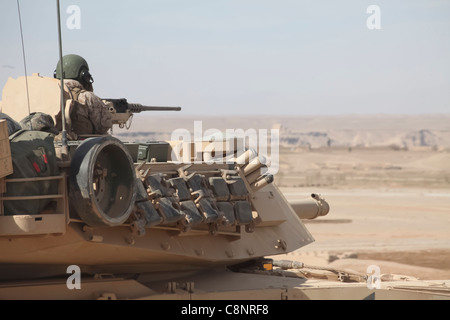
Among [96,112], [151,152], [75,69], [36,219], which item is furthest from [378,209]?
[36,219]

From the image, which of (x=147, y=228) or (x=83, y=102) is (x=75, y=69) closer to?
(x=83, y=102)

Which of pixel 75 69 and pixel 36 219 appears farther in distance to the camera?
pixel 75 69

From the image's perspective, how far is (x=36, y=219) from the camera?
30.1ft

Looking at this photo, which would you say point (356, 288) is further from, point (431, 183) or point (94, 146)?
point (431, 183)

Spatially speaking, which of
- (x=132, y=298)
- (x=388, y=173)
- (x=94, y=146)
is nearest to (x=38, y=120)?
(x=94, y=146)

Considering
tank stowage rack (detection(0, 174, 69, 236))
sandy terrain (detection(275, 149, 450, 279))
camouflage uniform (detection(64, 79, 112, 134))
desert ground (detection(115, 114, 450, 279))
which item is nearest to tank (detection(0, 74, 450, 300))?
tank stowage rack (detection(0, 174, 69, 236))

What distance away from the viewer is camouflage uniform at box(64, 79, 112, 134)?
39.5 feet

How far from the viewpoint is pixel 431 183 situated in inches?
2354

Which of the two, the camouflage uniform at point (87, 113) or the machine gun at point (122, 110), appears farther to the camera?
the machine gun at point (122, 110)

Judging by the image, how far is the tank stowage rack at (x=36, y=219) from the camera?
29.9 feet

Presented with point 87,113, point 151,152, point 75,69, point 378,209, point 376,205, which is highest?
point 75,69

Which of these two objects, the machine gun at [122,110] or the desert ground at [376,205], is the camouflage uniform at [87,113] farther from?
the desert ground at [376,205]

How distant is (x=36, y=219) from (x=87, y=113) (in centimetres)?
314

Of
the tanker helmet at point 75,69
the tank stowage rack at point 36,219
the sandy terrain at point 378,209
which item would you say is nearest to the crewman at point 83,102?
the tanker helmet at point 75,69
